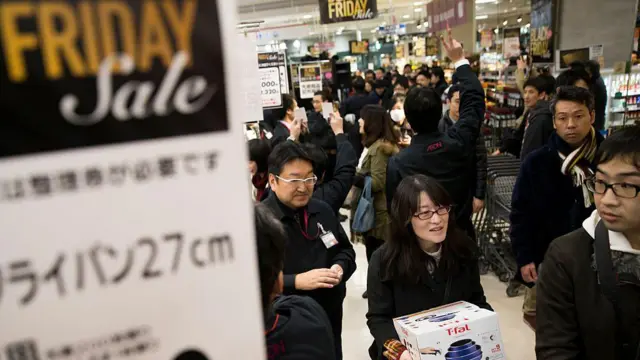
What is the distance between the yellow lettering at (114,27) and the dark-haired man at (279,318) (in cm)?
65

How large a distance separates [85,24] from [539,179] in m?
2.54

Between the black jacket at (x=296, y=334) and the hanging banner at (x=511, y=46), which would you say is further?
the hanging banner at (x=511, y=46)

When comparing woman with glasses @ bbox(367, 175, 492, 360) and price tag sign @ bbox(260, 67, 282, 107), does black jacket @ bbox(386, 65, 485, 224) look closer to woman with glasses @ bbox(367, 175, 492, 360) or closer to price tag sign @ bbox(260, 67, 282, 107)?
woman with glasses @ bbox(367, 175, 492, 360)

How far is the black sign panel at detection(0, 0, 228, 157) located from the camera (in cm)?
63

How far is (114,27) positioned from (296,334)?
931 mm

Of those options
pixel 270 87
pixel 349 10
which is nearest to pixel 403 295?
pixel 270 87

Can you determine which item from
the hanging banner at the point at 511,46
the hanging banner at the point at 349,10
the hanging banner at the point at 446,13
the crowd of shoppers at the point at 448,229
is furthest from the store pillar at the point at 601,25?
the crowd of shoppers at the point at 448,229

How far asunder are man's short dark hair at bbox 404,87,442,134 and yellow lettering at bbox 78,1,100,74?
2.55m

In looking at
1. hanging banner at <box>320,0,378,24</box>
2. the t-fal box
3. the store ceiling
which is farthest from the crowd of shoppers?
the store ceiling

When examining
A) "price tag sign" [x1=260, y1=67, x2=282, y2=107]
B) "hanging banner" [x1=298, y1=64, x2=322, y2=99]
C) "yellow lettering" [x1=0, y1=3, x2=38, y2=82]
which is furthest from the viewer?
"hanging banner" [x1=298, y1=64, x2=322, y2=99]

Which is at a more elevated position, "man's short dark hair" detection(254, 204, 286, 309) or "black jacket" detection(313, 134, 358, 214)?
"man's short dark hair" detection(254, 204, 286, 309)

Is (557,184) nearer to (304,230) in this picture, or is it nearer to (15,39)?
(304,230)

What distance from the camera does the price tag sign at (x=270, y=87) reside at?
480cm

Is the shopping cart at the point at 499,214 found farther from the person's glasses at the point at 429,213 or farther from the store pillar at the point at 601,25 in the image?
the store pillar at the point at 601,25
